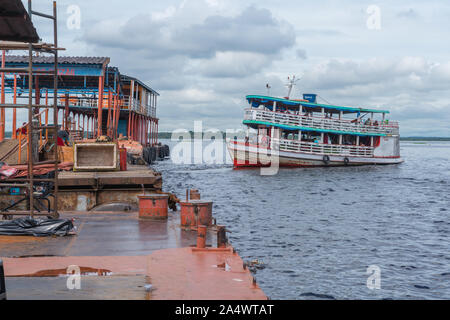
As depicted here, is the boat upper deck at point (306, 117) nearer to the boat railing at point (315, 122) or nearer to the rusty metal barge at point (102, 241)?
the boat railing at point (315, 122)

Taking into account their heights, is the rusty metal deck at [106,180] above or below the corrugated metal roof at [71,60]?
below

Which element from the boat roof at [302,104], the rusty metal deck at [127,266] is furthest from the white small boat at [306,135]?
the rusty metal deck at [127,266]

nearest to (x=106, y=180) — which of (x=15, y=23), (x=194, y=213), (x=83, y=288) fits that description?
(x=194, y=213)

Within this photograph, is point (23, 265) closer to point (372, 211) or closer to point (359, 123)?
point (372, 211)

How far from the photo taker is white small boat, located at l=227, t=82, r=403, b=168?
44.6 meters

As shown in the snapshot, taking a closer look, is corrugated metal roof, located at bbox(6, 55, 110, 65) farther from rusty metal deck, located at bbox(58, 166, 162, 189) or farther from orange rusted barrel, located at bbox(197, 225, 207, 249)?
orange rusted barrel, located at bbox(197, 225, 207, 249)

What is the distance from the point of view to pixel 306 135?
4819cm

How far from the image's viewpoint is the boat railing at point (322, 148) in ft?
150

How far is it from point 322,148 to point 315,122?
3037 mm

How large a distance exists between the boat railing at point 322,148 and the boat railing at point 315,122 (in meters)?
1.73

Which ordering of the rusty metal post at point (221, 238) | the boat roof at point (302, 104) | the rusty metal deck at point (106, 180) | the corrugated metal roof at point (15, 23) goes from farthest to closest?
the boat roof at point (302, 104) → the rusty metal deck at point (106, 180) → the rusty metal post at point (221, 238) → the corrugated metal roof at point (15, 23)

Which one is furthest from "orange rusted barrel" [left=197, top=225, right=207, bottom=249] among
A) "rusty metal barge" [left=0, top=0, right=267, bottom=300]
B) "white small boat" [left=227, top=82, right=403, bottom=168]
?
"white small boat" [left=227, top=82, right=403, bottom=168]

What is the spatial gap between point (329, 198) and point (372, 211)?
14.3 ft

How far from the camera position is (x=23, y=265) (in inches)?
277
